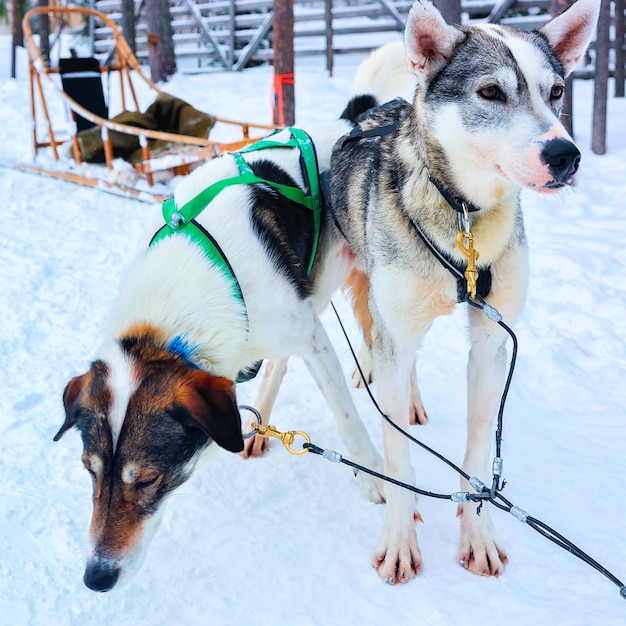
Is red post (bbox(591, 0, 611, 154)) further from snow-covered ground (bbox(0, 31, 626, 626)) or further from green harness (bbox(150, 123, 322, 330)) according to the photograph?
green harness (bbox(150, 123, 322, 330))

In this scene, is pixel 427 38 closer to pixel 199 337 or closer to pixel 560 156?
pixel 560 156

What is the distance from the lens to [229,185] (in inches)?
97.3

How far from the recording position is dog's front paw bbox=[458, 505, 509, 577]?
81.8 inches

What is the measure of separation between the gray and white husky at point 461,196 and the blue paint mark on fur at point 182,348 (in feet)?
2.02

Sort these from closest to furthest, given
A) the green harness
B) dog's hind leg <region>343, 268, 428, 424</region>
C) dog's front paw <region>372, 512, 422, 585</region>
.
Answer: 1. dog's front paw <region>372, 512, 422, 585</region>
2. the green harness
3. dog's hind leg <region>343, 268, 428, 424</region>

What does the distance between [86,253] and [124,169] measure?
181 cm

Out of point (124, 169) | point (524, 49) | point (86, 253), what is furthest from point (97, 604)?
point (124, 169)

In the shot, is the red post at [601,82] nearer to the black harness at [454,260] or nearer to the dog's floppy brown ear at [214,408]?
the black harness at [454,260]

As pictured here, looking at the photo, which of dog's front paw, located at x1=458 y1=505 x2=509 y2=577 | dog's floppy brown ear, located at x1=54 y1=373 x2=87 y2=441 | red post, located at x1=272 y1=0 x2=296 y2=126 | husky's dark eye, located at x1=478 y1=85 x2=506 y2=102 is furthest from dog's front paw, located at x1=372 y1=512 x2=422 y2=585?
red post, located at x1=272 y1=0 x2=296 y2=126

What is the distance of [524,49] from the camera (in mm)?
1771

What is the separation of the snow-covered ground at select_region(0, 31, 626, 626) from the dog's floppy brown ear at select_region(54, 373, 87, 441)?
1.67 ft

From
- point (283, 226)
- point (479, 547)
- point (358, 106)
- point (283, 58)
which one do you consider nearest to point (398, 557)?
point (479, 547)

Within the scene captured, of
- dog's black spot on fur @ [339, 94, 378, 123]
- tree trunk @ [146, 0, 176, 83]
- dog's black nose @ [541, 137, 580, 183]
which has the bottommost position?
dog's black nose @ [541, 137, 580, 183]

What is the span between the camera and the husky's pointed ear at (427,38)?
5.82ft
